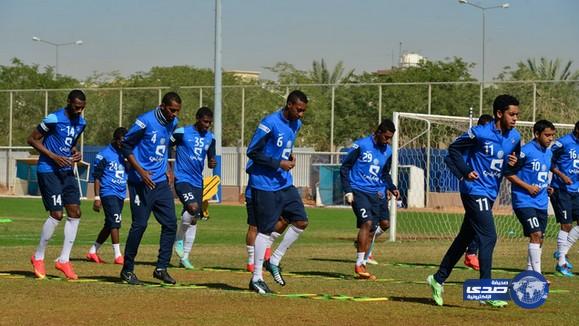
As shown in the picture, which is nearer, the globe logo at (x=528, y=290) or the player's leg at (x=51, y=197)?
the globe logo at (x=528, y=290)

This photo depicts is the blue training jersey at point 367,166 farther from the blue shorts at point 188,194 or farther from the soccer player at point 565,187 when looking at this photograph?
the soccer player at point 565,187

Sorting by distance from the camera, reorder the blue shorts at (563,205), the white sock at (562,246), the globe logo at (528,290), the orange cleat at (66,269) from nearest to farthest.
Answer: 1. the globe logo at (528,290)
2. the orange cleat at (66,269)
3. the white sock at (562,246)
4. the blue shorts at (563,205)

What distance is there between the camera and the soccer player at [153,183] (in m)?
14.2

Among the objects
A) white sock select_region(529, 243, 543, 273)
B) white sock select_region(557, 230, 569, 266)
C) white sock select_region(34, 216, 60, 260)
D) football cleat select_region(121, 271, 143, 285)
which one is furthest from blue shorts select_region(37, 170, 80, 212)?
white sock select_region(557, 230, 569, 266)

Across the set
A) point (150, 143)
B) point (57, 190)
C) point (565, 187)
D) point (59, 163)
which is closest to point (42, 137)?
point (59, 163)

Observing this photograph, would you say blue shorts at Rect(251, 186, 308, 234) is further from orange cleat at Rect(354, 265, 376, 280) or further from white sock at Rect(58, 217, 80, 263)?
white sock at Rect(58, 217, 80, 263)

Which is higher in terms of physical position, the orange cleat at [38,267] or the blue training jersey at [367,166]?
the blue training jersey at [367,166]

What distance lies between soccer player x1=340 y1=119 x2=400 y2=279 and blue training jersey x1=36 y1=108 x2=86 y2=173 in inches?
162

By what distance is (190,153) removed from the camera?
1806cm

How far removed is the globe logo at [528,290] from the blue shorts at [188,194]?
6.80 metres

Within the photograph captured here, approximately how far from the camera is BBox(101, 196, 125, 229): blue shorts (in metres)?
18.8

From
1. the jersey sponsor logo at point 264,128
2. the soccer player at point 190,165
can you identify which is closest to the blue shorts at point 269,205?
the jersey sponsor logo at point 264,128

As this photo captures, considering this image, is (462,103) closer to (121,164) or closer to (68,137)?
(121,164)

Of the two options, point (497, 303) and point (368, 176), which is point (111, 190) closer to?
point (368, 176)
